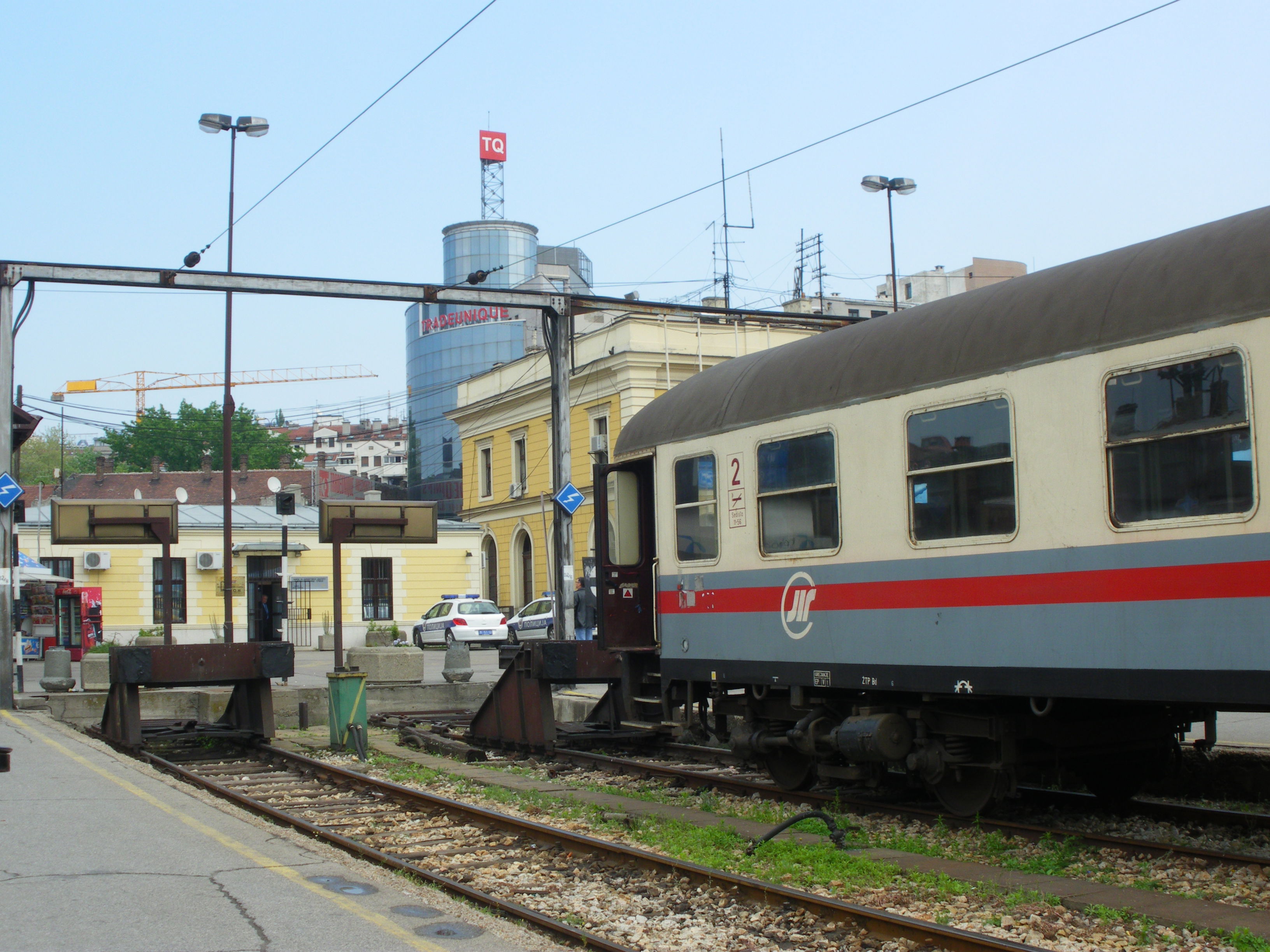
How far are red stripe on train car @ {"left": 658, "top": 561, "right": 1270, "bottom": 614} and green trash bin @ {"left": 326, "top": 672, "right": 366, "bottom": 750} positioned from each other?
5.19 m

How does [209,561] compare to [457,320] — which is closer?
[209,561]

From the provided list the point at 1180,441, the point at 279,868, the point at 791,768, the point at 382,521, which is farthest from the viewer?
the point at 382,521

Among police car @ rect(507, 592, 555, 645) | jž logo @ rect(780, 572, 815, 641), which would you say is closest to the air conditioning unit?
police car @ rect(507, 592, 555, 645)

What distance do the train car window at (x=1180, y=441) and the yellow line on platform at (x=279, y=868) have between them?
436 cm

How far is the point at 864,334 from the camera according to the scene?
9.67 metres

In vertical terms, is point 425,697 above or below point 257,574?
below

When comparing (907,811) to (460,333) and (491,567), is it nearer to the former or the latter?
(491,567)

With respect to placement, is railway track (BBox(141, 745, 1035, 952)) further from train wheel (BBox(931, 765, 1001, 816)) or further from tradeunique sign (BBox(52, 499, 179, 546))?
tradeunique sign (BBox(52, 499, 179, 546))

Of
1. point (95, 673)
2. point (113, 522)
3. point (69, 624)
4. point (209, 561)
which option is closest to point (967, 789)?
point (113, 522)

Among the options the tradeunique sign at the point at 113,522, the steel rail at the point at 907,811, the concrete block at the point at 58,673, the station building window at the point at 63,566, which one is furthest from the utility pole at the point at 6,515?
the station building window at the point at 63,566

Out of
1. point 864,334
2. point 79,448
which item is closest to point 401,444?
point 79,448

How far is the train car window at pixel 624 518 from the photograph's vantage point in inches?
492

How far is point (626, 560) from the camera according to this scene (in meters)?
12.5

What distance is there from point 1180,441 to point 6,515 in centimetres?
1666
